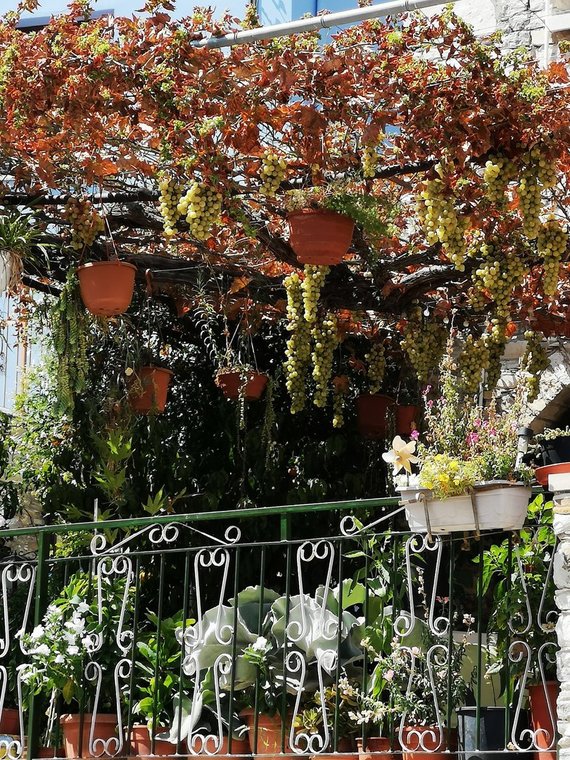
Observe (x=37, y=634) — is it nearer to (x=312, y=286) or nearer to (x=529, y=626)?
(x=529, y=626)

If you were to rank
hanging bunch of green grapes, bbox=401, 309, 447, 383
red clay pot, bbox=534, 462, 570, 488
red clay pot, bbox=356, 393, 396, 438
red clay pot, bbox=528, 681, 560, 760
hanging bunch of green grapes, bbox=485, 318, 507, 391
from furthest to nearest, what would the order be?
Answer: 1. red clay pot, bbox=356, 393, 396, 438
2. hanging bunch of green grapes, bbox=401, 309, 447, 383
3. hanging bunch of green grapes, bbox=485, 318, 507, 391
4. red clay pot, bbox=528, 681, 560, 760
5. red clay pot, bbox=534, 462, 570, 488

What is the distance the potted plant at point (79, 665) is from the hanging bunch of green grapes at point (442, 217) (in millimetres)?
2238

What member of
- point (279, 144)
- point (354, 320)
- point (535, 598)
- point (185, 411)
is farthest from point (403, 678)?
point (185, 411)

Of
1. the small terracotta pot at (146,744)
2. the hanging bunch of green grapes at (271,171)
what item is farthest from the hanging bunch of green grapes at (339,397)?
the small terracotta pot at (146,744)

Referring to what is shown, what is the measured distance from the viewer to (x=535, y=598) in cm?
488

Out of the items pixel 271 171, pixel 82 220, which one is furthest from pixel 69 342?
pixel 271 171

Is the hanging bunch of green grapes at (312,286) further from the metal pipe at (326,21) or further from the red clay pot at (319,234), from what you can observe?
the metal pipe at (326,21)

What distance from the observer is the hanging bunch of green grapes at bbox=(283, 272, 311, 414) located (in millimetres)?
7020

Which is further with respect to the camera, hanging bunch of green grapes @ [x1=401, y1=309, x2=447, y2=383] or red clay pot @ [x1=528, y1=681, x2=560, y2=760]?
hanging bunch of green grapes @ [x1=401, y1=309, x2=447, y2=383]

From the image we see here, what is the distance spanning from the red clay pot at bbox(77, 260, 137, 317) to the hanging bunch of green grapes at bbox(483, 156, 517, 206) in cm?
209

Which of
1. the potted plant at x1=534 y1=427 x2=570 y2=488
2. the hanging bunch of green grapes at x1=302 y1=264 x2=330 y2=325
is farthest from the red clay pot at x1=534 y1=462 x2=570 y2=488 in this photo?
the hanging bunch of green grapes at x1=302 y1=264 x2=330 y2=325

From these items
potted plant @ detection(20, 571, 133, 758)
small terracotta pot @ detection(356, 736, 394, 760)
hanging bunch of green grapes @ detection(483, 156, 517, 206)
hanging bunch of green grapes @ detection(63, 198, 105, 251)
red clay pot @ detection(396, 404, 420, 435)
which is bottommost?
small terracotta pot @ detection(356, 736, 394, 760)

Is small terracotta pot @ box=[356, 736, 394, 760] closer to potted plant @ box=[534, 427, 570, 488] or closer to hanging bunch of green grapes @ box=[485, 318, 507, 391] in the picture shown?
potted plant @ box=[534, 427, 570, 488]

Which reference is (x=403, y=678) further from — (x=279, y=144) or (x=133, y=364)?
(x=133, y=364)
